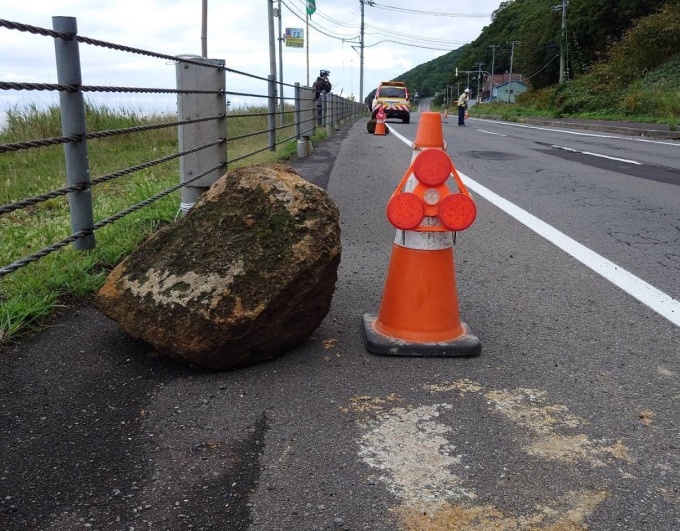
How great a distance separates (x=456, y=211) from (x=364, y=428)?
115 centimetres

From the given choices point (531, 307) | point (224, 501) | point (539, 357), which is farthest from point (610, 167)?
point (224, 501)

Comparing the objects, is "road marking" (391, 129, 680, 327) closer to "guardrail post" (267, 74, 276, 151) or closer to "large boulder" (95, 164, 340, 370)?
"large boulder" (95, 164, 340, 370)

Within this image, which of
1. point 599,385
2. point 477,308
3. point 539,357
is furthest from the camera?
point 477,308

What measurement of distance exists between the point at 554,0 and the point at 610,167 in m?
84.8

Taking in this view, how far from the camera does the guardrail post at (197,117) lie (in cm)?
494

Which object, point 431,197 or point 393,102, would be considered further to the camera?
point 393,102

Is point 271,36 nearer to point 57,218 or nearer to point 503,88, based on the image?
point 57,218

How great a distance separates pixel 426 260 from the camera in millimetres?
2984

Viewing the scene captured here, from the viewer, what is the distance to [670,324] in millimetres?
3197

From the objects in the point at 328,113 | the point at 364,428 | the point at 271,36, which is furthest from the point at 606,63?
the point at 364,428

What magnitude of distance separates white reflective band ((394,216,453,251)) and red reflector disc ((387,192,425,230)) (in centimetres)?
5

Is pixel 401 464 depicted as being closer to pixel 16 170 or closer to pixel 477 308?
pixel 477 308

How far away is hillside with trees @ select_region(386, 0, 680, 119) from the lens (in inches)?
1217

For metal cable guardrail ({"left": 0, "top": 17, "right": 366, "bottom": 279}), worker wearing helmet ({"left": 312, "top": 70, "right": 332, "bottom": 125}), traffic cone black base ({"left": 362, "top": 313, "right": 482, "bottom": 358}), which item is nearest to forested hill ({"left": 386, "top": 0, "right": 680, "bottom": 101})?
worker wearing helmet ({"left": 312, "top": 70, "right": 332, "bottom": 125})
